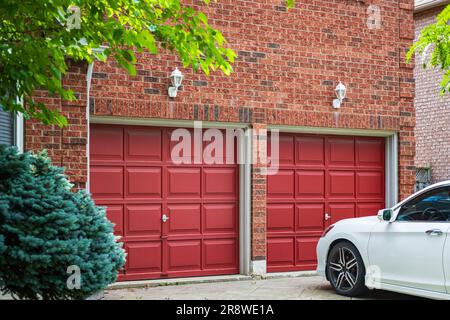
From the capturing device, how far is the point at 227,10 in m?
11.1

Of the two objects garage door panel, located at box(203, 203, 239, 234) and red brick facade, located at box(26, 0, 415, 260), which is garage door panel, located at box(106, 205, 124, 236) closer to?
red brick facade, located at box(26, 0, 415, 260)

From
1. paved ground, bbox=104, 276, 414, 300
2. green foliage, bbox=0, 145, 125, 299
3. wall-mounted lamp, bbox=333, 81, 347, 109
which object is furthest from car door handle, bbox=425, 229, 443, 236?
wall-mounted lamp, bbox=333, 81, 347, 109

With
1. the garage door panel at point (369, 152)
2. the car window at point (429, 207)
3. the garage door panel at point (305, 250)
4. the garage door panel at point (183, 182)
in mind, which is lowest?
the garage door panel at point (305, 250)

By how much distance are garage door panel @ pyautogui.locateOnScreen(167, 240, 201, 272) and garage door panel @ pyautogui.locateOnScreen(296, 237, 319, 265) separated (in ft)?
6.10

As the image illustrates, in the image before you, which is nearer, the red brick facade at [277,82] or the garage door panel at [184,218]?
the red brick facade at [277,82]

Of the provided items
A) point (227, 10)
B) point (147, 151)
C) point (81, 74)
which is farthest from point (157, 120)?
point (227, 10)

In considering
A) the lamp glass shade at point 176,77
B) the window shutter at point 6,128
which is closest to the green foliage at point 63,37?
the window shutter at point 6,128

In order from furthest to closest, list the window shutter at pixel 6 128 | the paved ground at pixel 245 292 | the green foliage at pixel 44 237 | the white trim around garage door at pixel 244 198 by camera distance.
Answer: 1. the white trim around garage door at pixel 244 198
2. the paved ground at pixel 245 292
3. the window shutter at pixel 6 128
4. the green foliage at pixel 44 237

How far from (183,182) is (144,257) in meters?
1.32

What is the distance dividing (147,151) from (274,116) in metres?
2.23

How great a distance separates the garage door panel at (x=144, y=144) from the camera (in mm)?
10508

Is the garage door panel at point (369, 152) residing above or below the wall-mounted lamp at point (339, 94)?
below

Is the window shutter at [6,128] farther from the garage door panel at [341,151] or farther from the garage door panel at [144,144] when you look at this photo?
the garage door panel at [341,151]

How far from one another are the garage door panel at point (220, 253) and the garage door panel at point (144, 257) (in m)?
0.82
